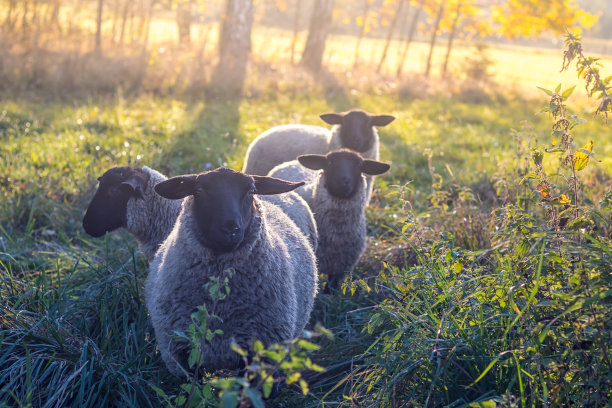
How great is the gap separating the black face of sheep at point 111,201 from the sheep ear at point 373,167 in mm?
1908

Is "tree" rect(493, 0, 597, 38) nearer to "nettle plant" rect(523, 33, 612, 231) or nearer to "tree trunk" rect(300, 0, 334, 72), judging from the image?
"tree trunk" rect(300, 0, 334, 72)

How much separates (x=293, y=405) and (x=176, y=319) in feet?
2.70

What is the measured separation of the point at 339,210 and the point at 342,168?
0.40 meters

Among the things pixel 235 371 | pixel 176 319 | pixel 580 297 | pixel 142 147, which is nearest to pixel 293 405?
pixel 235 371

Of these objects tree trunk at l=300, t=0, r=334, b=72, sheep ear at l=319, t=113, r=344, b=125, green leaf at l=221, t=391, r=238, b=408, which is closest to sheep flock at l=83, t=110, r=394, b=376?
green leaf at l=221, t=391, r=238, b=408

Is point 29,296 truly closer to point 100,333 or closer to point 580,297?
point 100,333

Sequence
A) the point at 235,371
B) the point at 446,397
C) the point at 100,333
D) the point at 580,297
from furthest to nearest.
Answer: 1. the point at 100,333
2. the point at 235,371
3. the point at 446,397
4. the point at 580,297

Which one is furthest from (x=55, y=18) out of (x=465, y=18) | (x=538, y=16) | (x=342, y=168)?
(x=538, y=16)

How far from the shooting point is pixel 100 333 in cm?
327

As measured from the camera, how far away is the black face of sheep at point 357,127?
6.26 m

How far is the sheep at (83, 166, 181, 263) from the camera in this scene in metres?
4.02

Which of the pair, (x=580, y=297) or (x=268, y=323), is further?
(x=268, y=323)

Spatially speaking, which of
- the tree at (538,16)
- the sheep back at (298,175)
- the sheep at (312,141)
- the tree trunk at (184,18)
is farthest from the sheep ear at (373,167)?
the tree at (538,16)

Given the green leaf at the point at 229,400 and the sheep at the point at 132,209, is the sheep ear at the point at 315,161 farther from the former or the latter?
the green leaf at the point at 229,400
